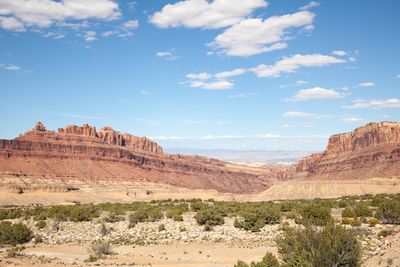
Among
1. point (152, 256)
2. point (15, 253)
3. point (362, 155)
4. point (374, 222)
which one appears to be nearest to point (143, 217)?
point (152, 256)

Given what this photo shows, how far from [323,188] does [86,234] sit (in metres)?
66.0

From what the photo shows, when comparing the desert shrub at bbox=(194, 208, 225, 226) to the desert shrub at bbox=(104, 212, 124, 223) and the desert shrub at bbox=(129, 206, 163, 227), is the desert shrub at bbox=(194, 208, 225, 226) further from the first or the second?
the desert shrub at bbox=(104, 212, 124, 223)

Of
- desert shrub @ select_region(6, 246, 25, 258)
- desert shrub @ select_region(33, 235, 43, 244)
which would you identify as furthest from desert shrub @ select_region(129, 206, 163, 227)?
desert shrub @ select_region(6, 246, 25, 258)

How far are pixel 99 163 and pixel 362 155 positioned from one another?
7203cm

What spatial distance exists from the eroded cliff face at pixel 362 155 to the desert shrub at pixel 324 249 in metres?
91.0

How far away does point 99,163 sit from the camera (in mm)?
118562

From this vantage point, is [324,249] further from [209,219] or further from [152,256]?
[209,219]

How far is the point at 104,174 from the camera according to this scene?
113 metres

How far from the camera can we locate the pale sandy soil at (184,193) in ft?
258

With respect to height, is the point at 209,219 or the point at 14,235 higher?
the point at 209,219

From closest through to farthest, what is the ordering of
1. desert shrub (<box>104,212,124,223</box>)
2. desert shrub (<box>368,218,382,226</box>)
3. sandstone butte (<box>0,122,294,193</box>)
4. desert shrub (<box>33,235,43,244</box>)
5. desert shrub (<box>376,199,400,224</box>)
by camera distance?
desert shrub (<box>368,218,382,226</box>) < desert shrub (<box>33,235,43,244</box>) < desert shrub (<box>376,199,400,224</box>) < desert shrub (<box>104,212,124,223</box>) < sandstone butte (<box>0,122,294,193</box>)

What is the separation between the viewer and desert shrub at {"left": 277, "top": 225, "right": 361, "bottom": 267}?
1463cm

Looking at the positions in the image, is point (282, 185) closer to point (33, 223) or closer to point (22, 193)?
point (22, 193)

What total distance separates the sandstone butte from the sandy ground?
72.1 m
